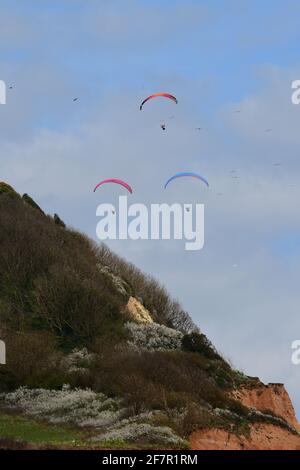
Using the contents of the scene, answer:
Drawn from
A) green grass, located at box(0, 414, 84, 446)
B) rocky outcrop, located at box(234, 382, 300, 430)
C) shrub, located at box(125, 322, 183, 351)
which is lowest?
green grass, located at box(0, 414, 84, 446)

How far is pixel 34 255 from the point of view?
3671 inches

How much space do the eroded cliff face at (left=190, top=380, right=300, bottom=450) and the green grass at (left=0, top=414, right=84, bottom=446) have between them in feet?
22.5

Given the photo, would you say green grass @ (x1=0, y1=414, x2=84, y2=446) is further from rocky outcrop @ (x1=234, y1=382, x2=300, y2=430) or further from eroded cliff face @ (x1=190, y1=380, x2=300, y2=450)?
rocky outcrop @ (x1=234, y1=382, x2=300, y2=430)

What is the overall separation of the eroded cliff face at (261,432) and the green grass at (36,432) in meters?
6.85

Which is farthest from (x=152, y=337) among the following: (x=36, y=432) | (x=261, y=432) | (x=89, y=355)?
(x=36, y=432)

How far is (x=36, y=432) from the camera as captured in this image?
182 ft

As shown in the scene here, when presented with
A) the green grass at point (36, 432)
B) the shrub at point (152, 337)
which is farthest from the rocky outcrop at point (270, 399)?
the green grass at point (36, 432)

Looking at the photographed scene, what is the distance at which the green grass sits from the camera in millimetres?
50469

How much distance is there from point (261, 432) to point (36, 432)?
1817cm

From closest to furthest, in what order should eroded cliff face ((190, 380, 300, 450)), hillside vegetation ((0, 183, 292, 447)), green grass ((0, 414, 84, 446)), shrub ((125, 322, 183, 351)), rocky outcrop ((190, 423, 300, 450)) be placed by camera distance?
green grass ((0, 414, 84, 446)) < rocky outcrop ((190, 423, 300, 450)) < eroded cliff face ((190, 380, 300, 450)) < hillside vegetation ((0, 183, 292, 447)) < shrub ((125, 322, 183, 351))

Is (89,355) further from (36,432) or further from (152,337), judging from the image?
(36,432)

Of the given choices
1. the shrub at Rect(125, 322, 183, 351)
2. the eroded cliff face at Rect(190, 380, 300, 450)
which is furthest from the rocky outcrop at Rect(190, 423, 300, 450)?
the shrub at Rect(125, 322, 183, 351)

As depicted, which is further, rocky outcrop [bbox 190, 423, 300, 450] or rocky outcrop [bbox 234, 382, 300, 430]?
rocky outcrop [bbox 234, 382, 300, 430]
